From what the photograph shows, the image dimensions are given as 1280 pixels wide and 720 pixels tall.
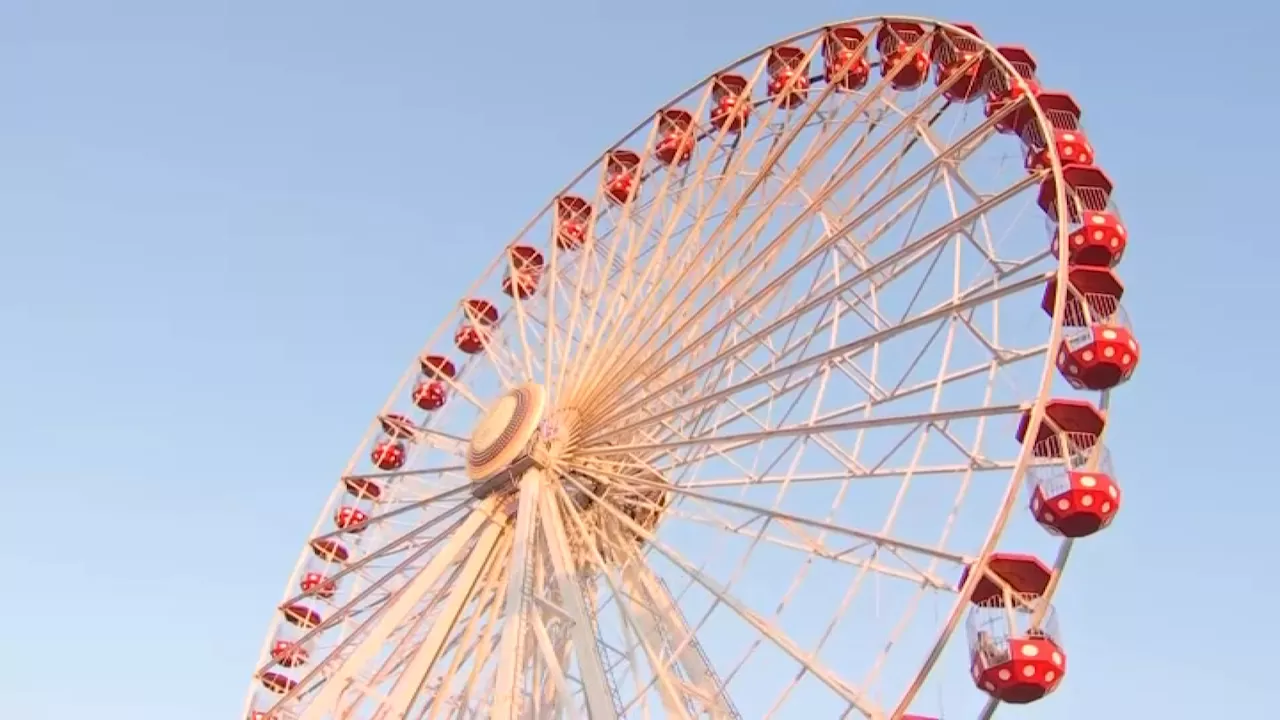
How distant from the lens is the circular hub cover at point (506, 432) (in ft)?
55.6

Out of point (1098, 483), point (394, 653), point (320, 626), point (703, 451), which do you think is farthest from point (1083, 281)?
point (320, 626)

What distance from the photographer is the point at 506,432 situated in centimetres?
1722

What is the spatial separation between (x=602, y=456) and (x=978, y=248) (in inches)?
204

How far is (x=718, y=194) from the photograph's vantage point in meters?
18.8

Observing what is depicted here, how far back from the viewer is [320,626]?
63.3 ft

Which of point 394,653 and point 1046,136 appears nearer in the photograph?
point 1046,136

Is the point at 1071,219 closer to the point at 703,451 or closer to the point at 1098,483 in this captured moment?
the point at 1098,483

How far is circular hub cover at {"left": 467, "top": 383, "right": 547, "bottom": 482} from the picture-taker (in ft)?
55.6

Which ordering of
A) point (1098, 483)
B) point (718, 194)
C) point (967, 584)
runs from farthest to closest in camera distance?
point (718, 194) < point (1098, 483) < point (967, 584)

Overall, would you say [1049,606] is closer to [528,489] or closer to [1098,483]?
[1098,483]

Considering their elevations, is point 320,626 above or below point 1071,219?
below

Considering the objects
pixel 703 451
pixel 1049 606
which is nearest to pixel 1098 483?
pixel 1049 606

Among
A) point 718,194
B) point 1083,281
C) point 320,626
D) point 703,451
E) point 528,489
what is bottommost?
point 320,626

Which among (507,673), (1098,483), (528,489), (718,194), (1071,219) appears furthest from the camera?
(718,194)
